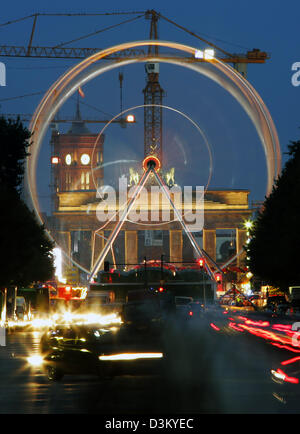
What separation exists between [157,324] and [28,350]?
8.29 meters

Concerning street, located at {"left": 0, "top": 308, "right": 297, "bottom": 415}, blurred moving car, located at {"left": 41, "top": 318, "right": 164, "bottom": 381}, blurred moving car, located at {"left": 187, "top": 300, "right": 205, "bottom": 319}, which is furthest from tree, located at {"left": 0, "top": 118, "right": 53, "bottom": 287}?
blurred moving car, located at {"left": 41, "top": 318, "right": 164, "bottom": 381}

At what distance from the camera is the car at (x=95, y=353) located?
2875 centimetres

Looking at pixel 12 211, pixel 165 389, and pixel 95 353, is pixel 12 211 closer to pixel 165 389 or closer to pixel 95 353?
pixel 95 353

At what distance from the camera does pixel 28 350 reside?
45.2 meters

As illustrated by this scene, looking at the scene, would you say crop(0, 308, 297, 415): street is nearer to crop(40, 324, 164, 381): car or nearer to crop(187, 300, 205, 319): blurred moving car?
crop(40, 324, 164, 381): car

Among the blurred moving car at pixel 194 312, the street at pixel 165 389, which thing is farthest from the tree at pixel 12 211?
the street at pixel 165 389

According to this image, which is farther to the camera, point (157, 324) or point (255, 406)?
point (157, 324)

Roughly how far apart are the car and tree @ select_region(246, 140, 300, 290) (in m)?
50.1

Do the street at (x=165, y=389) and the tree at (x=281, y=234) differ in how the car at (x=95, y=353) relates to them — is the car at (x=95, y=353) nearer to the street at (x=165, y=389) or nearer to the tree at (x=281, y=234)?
the street at (x=165, y=389)

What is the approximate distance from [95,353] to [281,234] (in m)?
61.5

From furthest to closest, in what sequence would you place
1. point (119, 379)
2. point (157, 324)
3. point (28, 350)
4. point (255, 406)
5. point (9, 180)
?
1. point (9, 180)
2. point (28, 350)
3. point (157, 324)
4. point (119, 379)
5. point (255, 406)

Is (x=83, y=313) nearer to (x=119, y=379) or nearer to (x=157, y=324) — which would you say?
(x=157, y=324)

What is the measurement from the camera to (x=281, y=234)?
88.9 m
